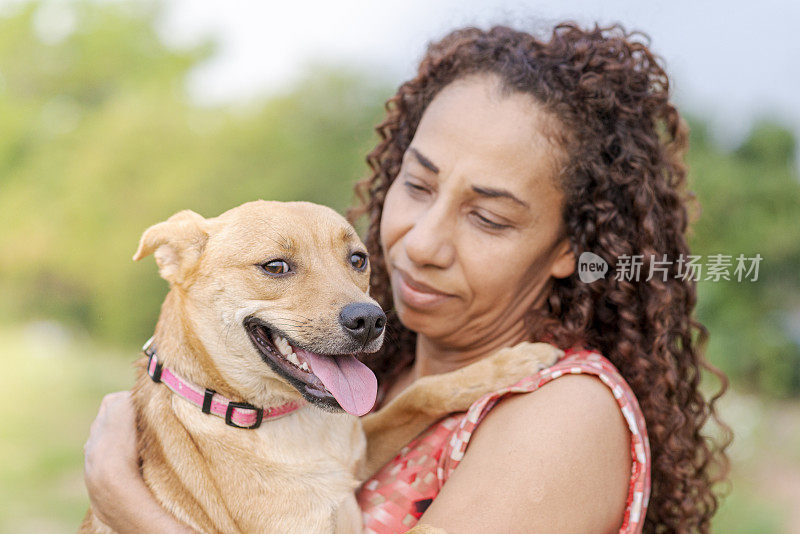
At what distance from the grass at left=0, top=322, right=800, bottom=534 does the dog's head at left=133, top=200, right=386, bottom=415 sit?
4.96 m

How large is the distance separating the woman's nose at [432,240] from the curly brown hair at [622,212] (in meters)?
0.42

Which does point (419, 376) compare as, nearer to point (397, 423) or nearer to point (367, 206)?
point (397, 423)

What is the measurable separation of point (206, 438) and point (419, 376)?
903mm

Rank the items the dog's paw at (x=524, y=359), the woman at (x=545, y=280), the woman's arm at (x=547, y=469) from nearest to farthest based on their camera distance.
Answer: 1. the woman's arm at (x=547, y=469)
2. the woman at (x=545, y=280)
3. the dog's paw at (x=524, y=359)

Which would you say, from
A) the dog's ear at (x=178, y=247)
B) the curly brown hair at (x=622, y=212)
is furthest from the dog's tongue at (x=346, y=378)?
the curly brown hair at (x=622, y=212)

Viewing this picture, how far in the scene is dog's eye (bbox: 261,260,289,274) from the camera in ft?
7.53

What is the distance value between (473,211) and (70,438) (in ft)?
23.6

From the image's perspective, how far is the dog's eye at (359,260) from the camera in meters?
2.50

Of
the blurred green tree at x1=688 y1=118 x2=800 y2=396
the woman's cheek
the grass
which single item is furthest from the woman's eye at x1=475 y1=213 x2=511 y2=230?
the blurred green tree at x1=688 y1=118 x2=800 y2=396

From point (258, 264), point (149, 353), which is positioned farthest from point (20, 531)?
point (258, 264)

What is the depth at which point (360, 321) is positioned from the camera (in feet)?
7.13

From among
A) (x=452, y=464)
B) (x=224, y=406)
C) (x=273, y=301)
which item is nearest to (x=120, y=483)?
(x=224, y=406)

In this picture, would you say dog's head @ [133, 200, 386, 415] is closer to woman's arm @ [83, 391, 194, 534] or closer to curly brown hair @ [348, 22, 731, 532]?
woman's arm @ [83, 391, 194, 534]

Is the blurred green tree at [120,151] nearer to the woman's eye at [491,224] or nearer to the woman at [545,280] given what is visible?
the woman at [545,280]
